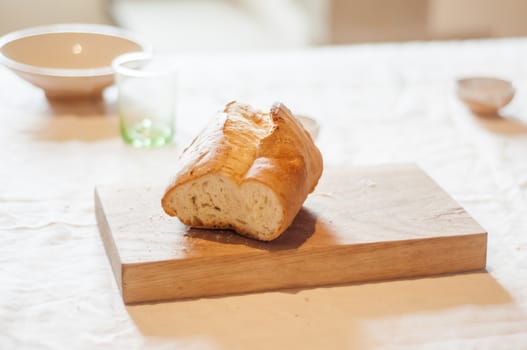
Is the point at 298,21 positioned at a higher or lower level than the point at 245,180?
lower

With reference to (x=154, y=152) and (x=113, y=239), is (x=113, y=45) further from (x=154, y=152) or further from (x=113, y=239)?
(x=113, y=239)

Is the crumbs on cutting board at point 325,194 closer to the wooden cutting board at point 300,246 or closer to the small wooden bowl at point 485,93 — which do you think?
the wooden cutting board at point 300,246

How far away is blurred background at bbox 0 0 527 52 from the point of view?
331 cm

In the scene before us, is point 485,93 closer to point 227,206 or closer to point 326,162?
point 326,162

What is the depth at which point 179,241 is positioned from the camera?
0.91 meters

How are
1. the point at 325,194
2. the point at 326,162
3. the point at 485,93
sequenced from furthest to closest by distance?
→ 1. the point at 485,93
2. the point at 326,162
3. the point at 325,194

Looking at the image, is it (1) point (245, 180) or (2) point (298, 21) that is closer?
(1) point (245, 180)

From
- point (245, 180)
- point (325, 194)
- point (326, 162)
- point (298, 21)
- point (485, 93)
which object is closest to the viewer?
point (245, 180)

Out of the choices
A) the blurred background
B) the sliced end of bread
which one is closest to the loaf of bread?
the sliced end of bread

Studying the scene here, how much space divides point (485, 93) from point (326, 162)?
406mm

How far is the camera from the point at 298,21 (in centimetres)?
348

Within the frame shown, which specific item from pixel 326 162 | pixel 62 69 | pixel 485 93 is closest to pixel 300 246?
pixel 326 162

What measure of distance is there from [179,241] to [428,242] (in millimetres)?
303

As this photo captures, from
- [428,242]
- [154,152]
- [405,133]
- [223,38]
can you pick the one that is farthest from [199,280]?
[223,38]
